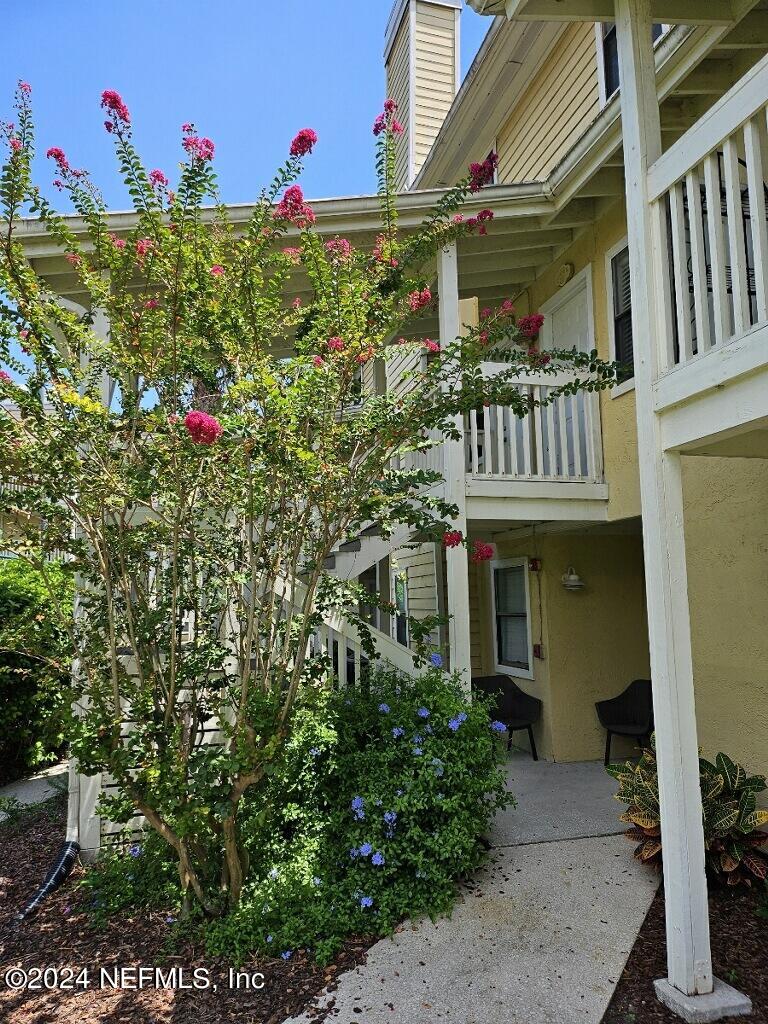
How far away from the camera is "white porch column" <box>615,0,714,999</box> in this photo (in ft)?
9.30

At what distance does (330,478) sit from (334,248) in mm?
1492

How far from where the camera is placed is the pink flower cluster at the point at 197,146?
11.4ft

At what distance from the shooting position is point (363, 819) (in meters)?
3.88

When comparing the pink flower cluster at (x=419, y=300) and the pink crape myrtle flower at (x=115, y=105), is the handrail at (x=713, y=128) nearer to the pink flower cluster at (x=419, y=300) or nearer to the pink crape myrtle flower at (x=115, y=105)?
the pink flower cluster at (x=419, y=300)

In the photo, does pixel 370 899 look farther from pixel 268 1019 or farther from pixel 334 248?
pixel 334 248

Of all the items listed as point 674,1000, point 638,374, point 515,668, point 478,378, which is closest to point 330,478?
point 478,378

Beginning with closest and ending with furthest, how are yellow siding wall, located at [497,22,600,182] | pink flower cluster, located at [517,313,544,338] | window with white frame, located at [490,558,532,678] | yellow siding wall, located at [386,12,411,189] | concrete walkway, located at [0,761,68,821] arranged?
pink flower cluster, located at [517,313,544,338] → concrete walkway, located at [0,761,68,821] → yellow siding wall, located at [497,22,600,182] → window with white frame, located at [490,558,532,678] → yellow siding wall, located at [386,12,411,189]

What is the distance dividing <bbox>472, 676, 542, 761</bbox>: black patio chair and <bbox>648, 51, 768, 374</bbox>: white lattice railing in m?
4.49

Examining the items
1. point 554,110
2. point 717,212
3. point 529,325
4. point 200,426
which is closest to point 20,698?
point 200,426

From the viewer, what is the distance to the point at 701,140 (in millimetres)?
2859

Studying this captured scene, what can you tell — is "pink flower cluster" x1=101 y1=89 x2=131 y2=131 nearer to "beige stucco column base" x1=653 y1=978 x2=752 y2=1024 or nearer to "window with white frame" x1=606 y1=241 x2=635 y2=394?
"window with white frame" x1=606 y1=241 x2=635 y2=394

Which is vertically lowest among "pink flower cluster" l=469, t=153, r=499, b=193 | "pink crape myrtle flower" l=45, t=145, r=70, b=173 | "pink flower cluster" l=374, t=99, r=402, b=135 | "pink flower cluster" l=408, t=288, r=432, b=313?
"pink flower cluster" l=408, t=288, r=432, b=313

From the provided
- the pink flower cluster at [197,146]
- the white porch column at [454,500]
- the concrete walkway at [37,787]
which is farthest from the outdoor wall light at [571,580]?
the concrete walkway at [37,787]

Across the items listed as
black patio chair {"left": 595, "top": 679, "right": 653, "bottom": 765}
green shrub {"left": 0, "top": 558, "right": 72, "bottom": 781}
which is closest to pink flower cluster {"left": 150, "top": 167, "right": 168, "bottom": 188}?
green shrub {"left": 0, "top": 558, "right": 72, "bottom": 781}
